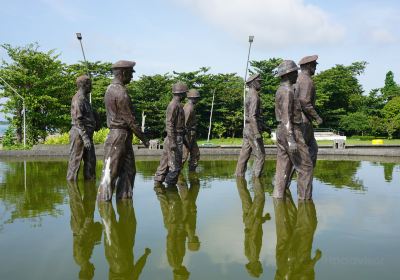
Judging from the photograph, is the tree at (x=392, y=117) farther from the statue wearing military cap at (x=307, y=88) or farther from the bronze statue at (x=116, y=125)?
the bronze statue at (x=116, y=125)

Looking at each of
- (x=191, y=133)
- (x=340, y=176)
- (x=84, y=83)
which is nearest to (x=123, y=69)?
(x=84, y=83)

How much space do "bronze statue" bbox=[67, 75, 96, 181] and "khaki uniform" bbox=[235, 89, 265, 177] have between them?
12.9 feet

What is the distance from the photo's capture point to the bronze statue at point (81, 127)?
10.3 metres

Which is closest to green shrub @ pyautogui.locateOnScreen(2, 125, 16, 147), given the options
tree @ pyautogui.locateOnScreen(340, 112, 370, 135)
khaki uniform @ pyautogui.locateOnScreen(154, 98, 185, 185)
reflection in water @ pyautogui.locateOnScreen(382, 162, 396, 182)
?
khaki uniform @ pyautogui.locateOnScreen(154, 98, 185, 185)

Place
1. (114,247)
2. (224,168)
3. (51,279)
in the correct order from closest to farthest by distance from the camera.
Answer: (51,279), (114,247), (224,168)

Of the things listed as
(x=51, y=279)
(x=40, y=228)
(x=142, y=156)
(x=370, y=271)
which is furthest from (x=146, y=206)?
(x=142, y=156)

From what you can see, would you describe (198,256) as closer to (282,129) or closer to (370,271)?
(370,271)

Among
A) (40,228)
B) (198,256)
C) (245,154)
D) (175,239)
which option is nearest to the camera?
(198,256)

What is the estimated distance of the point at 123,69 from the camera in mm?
7898

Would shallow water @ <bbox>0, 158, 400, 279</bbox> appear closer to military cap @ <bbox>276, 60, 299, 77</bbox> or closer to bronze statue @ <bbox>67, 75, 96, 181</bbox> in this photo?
bronze statue @ <bbox>67, 75, 96, 181</bbox>

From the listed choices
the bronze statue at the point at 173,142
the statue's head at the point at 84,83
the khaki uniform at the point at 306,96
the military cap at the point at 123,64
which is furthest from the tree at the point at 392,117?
the military cap at the point at 123,64

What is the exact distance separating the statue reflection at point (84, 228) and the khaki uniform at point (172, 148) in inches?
64.9

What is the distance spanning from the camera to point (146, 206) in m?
7.70

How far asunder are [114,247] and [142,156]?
47.7 ft
